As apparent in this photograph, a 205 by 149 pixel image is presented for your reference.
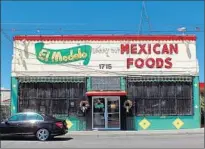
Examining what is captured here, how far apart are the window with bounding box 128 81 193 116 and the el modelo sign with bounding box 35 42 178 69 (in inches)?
49.8

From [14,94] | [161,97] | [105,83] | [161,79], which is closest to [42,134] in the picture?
[14,94]

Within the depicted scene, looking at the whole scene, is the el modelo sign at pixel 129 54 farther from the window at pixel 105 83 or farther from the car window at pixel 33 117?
the car window at pixel 33 117

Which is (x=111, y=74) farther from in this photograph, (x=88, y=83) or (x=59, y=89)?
(x=59, y=89)

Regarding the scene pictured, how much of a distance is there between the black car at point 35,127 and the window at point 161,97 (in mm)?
8112

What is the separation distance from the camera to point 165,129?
90.8ft

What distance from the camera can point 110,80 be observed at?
28047 mm

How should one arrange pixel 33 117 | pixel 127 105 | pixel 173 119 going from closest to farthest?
pixel 33 117, pixel 127 105, pixel 173 119

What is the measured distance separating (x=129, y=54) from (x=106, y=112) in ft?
13.0

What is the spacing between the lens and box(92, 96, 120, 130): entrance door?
91.0 ft

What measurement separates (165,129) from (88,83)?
219 inches

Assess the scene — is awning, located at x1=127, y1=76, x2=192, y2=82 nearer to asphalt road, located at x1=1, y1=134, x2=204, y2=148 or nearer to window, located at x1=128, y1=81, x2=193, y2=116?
window, located at x1=128, y1=81, x2=193, y2=116

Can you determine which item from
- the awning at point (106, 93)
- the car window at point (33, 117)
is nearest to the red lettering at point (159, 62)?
the awning at point (106, 93)

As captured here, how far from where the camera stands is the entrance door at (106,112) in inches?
1093

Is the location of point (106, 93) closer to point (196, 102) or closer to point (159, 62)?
point (159, 62)
